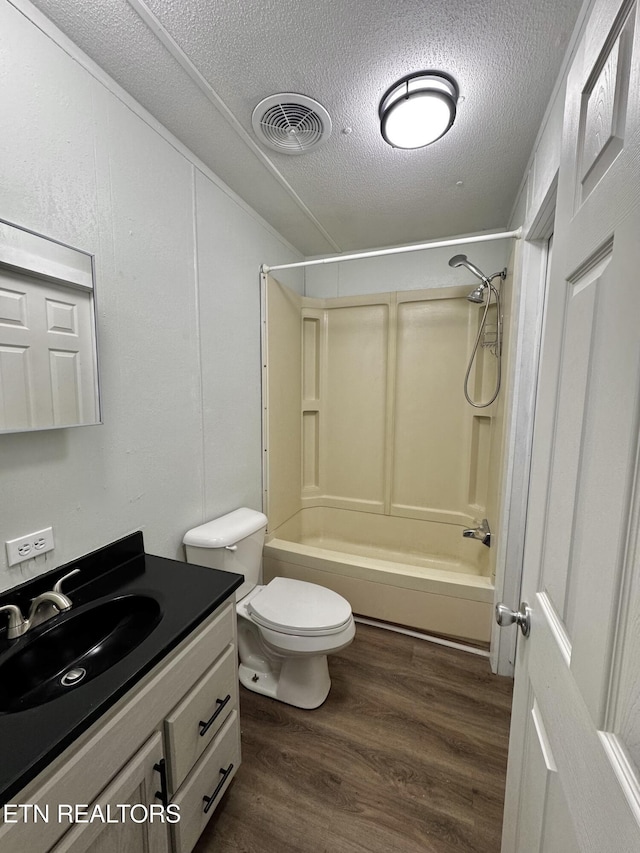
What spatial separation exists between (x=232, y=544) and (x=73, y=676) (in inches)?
28.2

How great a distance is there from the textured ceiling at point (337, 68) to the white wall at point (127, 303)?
0.13 metres

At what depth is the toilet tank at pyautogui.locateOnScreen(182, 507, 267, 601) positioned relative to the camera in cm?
154

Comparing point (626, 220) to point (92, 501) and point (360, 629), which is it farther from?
point (360, 629)

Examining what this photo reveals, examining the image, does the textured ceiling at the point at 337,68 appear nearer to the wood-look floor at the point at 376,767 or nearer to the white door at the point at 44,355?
the white door at the point at 44,355

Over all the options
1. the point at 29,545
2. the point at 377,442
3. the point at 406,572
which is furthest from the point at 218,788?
the point at 377,442

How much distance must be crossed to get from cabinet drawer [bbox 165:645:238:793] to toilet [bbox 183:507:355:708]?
368mm

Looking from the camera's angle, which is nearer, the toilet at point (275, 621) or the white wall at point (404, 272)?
the toilet at point (275, 621)

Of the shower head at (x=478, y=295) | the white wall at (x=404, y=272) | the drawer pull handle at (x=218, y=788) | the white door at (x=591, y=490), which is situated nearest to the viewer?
Answer: the white door at (x=591, y=490)

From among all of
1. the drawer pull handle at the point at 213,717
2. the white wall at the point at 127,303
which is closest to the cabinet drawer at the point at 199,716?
the drawer pull handle at the point at 213,717

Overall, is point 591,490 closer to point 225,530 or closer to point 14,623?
point 14,623

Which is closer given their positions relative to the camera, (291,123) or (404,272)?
(291,123)

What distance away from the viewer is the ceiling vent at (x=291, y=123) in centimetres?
125

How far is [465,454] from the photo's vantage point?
2477 mm

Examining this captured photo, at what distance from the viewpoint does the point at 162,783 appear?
85 centimetres
